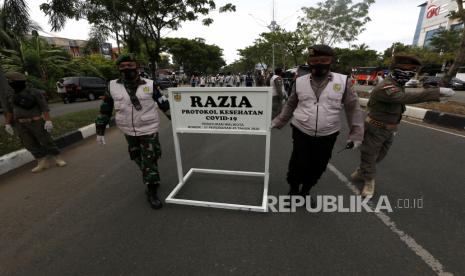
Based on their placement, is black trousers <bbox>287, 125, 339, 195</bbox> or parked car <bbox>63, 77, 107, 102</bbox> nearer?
black trousers <bbox>287, 125, 339, 195</bbox>

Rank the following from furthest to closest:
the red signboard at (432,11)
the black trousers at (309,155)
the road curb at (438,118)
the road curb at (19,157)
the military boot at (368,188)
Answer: the red signboard at (432,11) → the road curb at (438,118) → the road curb at (19,157) → the military boot at (368,188) → the black trousers at (309,155)

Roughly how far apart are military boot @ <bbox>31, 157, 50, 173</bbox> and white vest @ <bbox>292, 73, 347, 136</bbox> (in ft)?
14.9

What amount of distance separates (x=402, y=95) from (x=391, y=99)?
106 millimetres

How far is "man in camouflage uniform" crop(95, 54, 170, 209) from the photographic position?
2.94 metres

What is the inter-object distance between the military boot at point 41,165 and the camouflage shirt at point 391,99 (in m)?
5.36

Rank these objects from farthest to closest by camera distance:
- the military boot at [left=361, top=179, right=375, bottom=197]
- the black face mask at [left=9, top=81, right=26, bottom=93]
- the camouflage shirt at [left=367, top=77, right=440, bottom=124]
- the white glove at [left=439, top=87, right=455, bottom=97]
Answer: the black face mask at [left=9, top=81, right=26, bottom=93]
the military boot at [left=361, top=179, right=375, bottom=197]
the camouflage shirt at [left=367, top=77, right=440, bottom=124]
the white glove at [left=439, top=87, right=455, bottom=97]

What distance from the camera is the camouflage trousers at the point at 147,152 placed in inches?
123

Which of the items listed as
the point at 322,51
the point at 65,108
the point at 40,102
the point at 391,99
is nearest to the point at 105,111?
the point at 40,102

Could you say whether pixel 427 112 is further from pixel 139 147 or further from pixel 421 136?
pixel 139 147

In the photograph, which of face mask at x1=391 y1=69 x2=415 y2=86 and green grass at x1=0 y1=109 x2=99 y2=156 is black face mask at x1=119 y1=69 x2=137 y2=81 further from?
green grass at x1=0 y1=109 x2=99 y2=156

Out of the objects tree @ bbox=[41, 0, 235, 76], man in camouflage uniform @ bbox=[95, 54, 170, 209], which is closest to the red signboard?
tree @ bbox=[41, 0, 235, 76]

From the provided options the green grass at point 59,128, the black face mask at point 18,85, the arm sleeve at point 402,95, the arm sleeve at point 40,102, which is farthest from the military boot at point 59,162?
the arm sleeve at point 402,95

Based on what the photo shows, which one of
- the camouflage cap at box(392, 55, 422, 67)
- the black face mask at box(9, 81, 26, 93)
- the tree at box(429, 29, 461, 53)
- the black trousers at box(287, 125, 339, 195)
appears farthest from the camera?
the tree at box(429, 29, 461, 53)

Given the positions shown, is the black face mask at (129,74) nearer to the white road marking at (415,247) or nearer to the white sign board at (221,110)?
the white sign board at (221,110)
